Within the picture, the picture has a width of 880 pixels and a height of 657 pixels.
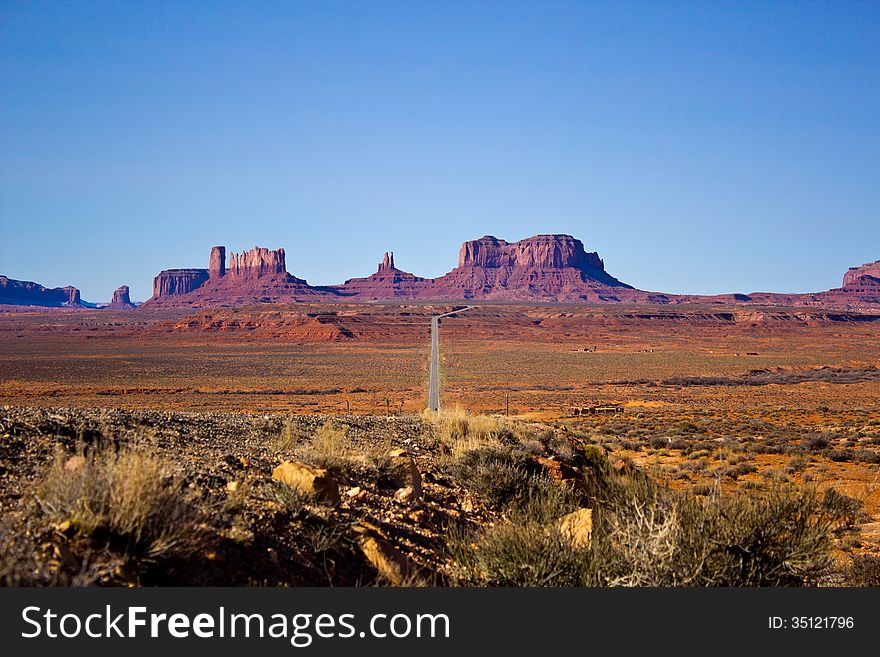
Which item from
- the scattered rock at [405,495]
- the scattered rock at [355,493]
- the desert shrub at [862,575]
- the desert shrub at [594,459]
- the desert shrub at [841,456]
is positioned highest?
the scattered rock at [355,493]

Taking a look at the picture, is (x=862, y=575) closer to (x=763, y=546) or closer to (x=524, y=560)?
(x=763, y=546)

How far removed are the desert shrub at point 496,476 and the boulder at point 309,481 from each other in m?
2.26

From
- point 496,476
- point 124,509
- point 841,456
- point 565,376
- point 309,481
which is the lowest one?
point 841,456

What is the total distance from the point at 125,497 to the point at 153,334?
377ft

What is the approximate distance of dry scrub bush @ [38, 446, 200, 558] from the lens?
14.9 ft

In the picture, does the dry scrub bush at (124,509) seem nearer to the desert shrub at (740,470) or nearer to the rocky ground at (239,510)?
the rocky ground at (239,510)

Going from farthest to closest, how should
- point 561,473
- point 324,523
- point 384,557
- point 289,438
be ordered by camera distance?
point 561,473 → point 289,438 → point 324,523 → point 384,557

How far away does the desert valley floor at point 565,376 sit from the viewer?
67.5ft

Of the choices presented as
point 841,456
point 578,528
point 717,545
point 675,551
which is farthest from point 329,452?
point 841,456

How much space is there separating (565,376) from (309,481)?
2049 inches

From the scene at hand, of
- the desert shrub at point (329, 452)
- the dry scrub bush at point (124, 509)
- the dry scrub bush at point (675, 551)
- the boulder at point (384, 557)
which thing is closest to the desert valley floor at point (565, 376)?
the dry scrub bush at point (675, 551)

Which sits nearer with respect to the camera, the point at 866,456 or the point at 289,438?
the point at 289,438

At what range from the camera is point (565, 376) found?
57656 mm

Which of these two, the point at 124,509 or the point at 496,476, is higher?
the point at 124,509
